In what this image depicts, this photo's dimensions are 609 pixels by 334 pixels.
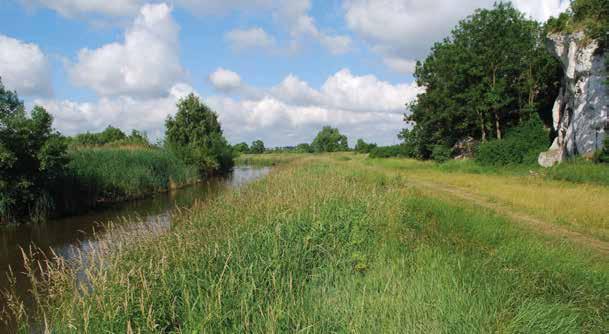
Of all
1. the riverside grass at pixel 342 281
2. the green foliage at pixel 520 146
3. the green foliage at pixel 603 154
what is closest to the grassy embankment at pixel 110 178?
the riverside grass at pixel 342 281

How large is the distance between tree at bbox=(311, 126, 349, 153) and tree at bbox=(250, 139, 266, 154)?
2642 cm

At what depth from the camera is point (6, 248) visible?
10.7 metres

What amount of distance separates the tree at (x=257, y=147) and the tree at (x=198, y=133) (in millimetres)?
87592

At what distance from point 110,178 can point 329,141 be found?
94.8m

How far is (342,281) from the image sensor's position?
15.3 feet

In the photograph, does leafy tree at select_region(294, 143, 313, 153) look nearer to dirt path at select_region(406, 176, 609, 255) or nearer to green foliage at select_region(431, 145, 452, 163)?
green foliage at select_region(431, 145, 452, 163)

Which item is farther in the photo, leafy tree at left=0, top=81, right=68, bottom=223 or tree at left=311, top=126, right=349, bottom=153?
tree at left=311, top=126, right=349, bottom=153

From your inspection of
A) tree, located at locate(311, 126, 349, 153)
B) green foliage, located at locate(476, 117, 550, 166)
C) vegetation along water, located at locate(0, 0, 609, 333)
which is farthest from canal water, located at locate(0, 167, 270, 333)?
tree, located at locate(311, 126, 349, 153)

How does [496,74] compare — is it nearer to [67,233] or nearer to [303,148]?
[67,233]

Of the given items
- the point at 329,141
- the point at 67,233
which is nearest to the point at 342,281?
the point at 67,233

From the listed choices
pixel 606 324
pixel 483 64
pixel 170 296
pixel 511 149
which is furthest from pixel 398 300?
pixel 483 64

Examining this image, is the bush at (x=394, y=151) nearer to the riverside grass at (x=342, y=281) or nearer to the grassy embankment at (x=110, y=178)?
the grassy embankment at (x=110, y=178)

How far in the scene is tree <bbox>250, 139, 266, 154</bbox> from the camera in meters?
132

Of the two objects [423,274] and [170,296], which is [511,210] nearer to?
[423,274]
